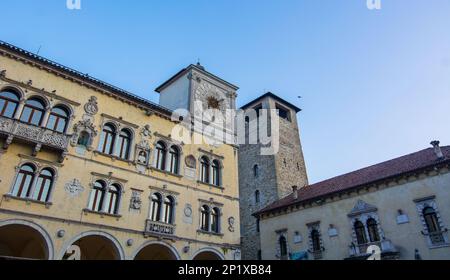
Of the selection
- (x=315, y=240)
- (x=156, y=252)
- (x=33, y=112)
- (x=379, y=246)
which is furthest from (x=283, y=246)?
(x=33, y=112)

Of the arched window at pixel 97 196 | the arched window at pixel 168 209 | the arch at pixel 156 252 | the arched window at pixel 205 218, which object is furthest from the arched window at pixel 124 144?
the arched window at pixel 205 218

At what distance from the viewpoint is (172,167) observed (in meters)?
20.0

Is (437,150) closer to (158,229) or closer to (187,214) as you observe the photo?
(187,214)

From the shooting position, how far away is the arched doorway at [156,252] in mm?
17594

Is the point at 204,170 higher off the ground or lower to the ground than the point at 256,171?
lower

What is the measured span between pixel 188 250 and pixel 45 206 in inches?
315

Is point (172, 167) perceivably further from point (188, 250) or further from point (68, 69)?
point (68, 69)

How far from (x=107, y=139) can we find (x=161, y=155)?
3.49 meters

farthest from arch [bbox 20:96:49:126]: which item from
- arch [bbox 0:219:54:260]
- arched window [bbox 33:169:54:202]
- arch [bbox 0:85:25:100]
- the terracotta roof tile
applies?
the terracotta roof tile

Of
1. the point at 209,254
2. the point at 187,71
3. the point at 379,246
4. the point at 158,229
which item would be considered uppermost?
the point at 187,71

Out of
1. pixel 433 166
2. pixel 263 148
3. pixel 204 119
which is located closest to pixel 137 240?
pixel 204 119

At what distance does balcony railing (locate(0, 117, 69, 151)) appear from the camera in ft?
46.5

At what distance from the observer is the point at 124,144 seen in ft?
60.6
